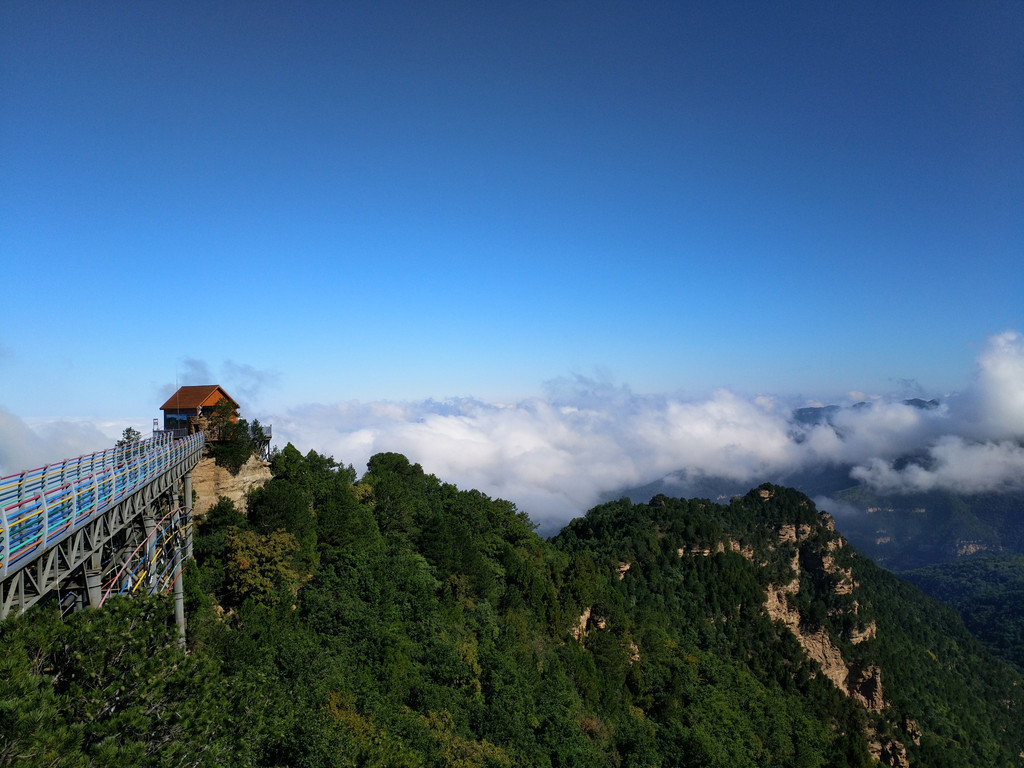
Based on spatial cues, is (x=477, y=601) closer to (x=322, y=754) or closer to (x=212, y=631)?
(x=212, y=631)

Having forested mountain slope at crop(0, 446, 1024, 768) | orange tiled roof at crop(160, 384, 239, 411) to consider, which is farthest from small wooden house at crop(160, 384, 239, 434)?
forested mountain slope at crop(0, 446, 1024, 768)

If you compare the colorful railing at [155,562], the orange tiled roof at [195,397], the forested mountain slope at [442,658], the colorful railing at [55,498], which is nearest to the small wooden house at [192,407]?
the orange tiled roof at [195,397]

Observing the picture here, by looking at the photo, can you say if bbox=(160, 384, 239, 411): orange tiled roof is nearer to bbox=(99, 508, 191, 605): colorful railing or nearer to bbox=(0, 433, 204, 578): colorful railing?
bbox=(99, 508, 191, 605): colorful railing

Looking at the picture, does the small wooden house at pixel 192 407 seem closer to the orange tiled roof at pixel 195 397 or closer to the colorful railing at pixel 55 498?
the orange tiled roof at pixel 195 397

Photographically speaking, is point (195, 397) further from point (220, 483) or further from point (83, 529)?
point (83, 529)

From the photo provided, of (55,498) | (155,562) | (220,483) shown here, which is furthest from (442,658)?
(55,498)
